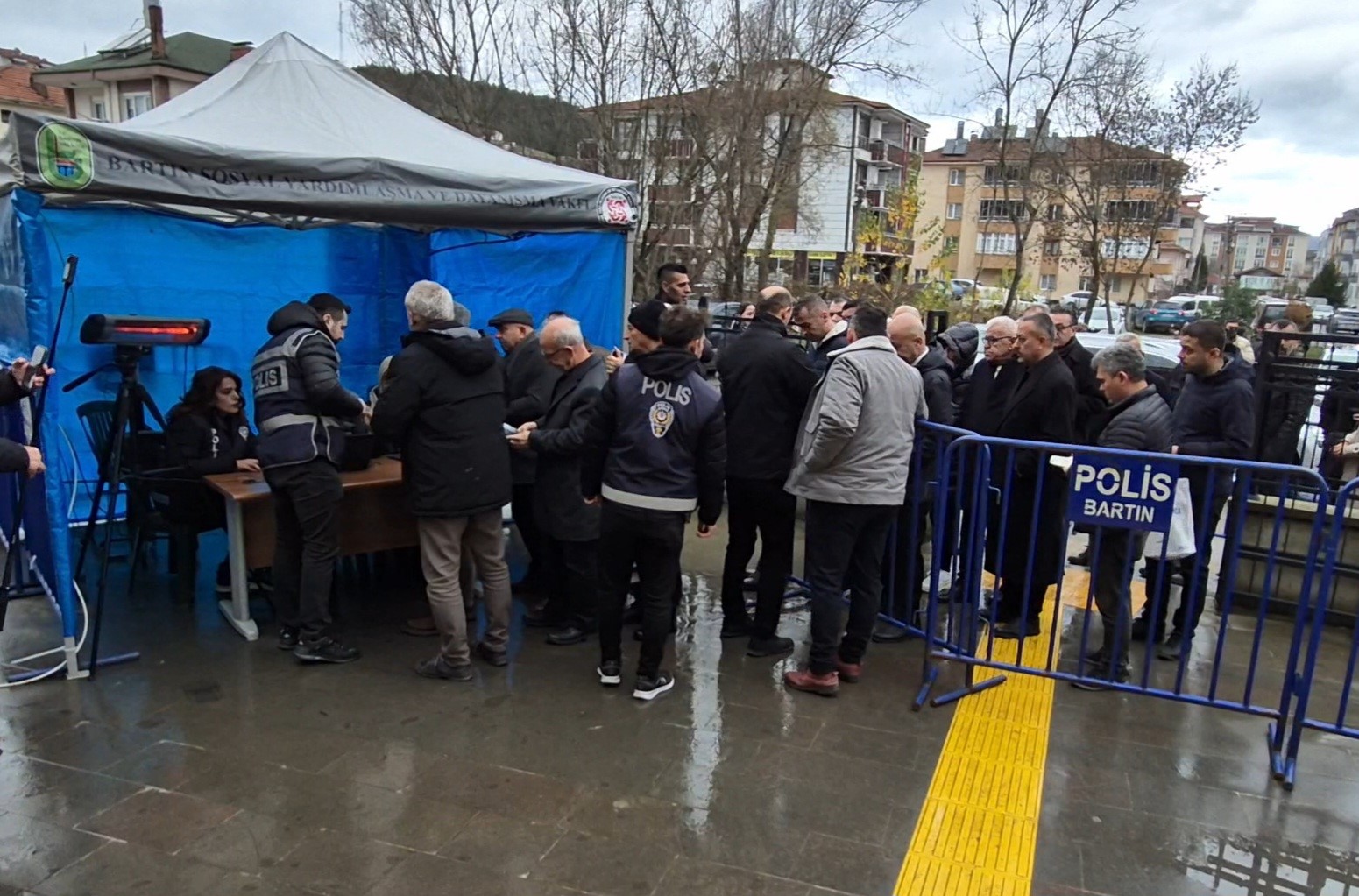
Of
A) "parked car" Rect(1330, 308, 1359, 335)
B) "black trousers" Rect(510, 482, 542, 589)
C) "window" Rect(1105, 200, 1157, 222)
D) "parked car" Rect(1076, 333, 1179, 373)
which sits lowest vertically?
"black trousers" Rect(510, 482, 542, 589)

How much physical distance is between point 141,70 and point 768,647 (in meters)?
37.8

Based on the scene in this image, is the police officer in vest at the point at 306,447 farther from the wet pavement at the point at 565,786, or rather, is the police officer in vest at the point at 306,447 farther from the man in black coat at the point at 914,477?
the man in black coat at the point at 914,477

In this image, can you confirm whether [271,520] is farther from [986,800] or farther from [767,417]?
[986,800]

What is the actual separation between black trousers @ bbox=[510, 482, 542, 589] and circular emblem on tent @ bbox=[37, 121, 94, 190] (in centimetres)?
252

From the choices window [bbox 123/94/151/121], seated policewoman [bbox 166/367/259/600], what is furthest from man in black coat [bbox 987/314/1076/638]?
window [bbox 123/94/151/121]

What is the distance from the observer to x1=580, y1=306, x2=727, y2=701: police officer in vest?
157 inches

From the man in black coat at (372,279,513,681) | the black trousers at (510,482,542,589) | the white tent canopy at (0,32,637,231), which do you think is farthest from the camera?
the black trousers at (510,482,542,589)

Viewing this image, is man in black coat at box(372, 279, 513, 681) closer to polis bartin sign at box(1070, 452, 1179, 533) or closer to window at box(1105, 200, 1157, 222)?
polis bartin sign at box(1070, 452, 1179, 533)

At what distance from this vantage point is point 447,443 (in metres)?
4.18

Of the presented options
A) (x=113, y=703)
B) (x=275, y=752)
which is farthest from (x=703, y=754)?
(x=113, y=703)

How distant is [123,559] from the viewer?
5898mm

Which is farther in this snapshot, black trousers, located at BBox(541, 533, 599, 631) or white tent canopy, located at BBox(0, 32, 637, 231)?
black trousers, located at BBox(541, 533, 599, 631)

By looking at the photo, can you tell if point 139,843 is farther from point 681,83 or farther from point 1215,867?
point 681,83

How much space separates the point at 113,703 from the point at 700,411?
288 centimetres
